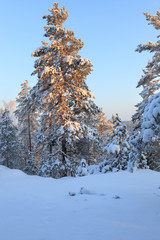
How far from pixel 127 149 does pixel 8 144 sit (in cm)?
1807

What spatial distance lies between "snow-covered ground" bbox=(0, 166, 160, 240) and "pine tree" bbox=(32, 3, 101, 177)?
5.95 m

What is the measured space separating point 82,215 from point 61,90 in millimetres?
8471

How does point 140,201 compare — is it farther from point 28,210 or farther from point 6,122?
point 6,122

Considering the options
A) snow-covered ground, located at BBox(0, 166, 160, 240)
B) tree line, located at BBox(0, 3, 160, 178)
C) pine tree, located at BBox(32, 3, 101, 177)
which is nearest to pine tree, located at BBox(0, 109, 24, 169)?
tree line, located at BBox(0, 3, 160, 178)

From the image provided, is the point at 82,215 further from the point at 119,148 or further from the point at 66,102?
the point at 66,102

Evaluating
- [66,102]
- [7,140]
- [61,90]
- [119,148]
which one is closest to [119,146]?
[119,148]

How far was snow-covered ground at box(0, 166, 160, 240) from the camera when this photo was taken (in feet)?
8.62

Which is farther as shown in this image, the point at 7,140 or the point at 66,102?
the point at 7,140

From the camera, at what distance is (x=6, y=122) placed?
22484 millimetres

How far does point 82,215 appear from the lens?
3.36m

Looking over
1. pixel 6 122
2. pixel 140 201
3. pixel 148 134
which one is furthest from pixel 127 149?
pixel 6 122

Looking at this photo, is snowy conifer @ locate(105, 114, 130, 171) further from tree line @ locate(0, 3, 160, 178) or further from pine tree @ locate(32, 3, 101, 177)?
pine tree @ locate(32, 3, 101, 177)

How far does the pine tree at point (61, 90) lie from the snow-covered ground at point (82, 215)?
234 inches

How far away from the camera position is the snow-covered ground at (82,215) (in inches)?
103
